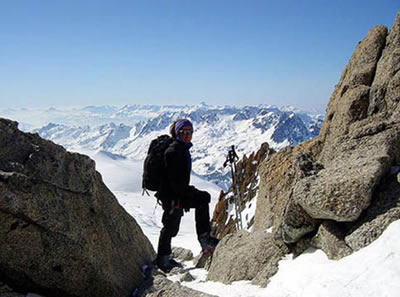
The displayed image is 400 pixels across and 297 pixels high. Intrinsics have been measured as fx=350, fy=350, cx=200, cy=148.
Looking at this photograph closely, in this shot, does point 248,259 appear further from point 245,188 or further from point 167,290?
point 245,188

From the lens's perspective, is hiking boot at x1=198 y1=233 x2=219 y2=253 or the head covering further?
hiking boot at x1=198 y1=233 x2=219 y2=253

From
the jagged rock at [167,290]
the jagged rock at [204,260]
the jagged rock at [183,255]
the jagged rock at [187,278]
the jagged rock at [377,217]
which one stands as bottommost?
the jagged rock at [183,255]

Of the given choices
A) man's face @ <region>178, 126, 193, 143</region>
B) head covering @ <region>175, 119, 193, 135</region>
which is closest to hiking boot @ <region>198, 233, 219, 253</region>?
man's face @ <region>178, 126, 193, 143</region>

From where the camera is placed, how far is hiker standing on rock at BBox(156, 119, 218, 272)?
9.59 meters

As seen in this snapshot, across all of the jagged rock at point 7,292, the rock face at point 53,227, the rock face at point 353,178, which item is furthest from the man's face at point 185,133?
the jagged rock at point 7,292

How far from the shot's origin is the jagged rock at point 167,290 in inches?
289

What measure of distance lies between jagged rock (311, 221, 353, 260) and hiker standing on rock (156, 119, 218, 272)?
366cm

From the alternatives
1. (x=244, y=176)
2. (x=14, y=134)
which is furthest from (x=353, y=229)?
(x=244, y=176)

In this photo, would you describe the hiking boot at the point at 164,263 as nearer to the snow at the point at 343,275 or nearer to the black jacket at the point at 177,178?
the black jacket at the point at 177,178

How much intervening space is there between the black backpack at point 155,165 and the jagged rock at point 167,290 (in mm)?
2656

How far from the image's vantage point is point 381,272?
557 centimetres

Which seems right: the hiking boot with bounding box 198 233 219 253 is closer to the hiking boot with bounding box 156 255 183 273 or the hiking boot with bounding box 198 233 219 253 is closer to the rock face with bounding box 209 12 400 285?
the rock face with bounding box 209 12 400 285

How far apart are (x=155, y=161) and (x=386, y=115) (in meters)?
6.45

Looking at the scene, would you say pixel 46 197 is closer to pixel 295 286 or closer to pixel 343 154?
pixel 295 286
